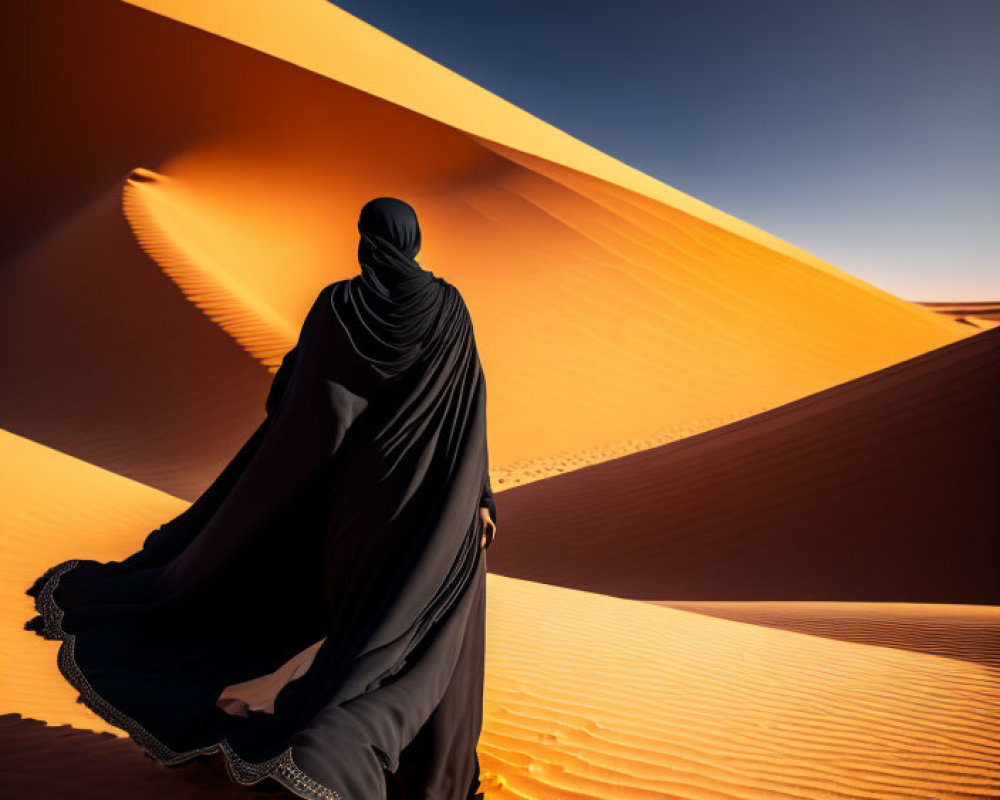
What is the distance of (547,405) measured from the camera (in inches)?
594

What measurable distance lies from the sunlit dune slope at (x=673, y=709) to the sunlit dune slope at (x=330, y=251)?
814 cm

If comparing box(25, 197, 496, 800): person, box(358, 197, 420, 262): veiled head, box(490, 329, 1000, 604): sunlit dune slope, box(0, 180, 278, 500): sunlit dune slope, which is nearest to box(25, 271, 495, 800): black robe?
box(25, 197, 496, 800): person

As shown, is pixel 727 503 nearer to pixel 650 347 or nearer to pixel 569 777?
pixel 569 777

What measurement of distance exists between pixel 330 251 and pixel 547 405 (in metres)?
7.54

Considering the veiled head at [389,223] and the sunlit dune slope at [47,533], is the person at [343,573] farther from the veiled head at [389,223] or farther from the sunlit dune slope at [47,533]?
the sunlit dune slope at [47,533]

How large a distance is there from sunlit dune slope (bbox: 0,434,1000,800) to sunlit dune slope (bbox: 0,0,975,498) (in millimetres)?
8137

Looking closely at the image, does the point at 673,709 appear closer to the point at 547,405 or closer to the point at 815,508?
the point at 815,508

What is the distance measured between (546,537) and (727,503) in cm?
236

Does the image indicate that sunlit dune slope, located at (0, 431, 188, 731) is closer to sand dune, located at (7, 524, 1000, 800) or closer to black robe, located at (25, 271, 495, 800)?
sand dune, located at (7, 524, 1000, 800)

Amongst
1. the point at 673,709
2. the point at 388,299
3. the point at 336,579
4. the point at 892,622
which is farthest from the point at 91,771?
the point at 892,622

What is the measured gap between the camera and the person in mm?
2301

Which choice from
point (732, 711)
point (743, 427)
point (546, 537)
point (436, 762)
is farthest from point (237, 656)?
point (743, 427)

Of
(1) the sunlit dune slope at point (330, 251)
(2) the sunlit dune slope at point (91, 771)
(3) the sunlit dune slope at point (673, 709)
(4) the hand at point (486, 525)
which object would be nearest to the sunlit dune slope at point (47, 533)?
(3) the sunlit dune slope at point (673, 709)

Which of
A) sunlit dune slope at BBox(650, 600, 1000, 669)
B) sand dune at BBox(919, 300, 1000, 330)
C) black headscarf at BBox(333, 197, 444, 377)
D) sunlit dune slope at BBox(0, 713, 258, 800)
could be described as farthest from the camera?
sand dune at BBox(919, 300, 1000, 330)
